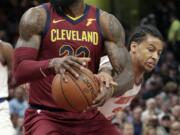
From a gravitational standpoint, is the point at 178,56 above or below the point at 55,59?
below

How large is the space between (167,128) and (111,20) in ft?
21.8

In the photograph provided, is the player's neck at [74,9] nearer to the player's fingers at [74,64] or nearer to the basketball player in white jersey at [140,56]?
the player's fingers at [74,64]

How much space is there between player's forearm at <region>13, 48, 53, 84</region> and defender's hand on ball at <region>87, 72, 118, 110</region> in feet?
1.40

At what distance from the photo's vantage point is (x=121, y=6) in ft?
68.1

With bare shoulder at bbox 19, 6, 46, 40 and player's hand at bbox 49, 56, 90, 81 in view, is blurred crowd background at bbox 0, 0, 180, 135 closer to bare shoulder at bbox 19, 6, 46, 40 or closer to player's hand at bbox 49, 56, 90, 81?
bare shoulder at bbox 19, 6, 46, 40

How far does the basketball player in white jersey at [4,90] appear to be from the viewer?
7.51 metres

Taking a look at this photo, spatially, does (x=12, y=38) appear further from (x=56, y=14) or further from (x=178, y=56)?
(x=56, y=14)

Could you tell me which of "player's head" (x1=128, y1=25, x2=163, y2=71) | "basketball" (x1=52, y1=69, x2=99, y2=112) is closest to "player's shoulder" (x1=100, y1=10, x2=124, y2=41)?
"basketball" (x1=52, y1=69, x2=99, y2=112)

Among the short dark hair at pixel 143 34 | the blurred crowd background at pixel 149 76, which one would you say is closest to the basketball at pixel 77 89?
the short dark hair at pixel 143 34

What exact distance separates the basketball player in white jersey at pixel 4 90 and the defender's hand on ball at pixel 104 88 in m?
1.67

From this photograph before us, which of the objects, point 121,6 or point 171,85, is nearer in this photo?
point 171,85

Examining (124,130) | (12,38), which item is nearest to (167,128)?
(124,130)

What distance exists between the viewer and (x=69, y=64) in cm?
585

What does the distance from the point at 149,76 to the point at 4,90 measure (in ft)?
33.8
